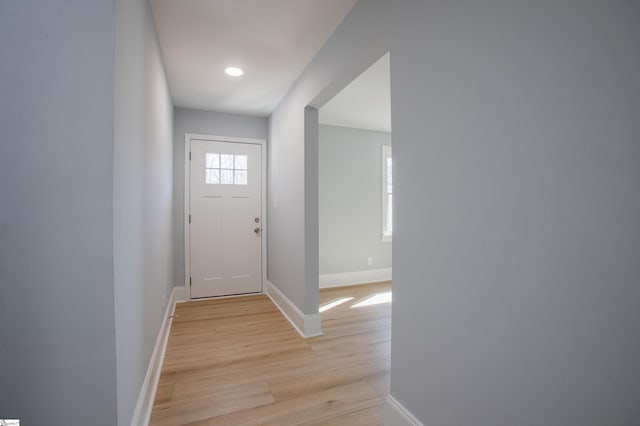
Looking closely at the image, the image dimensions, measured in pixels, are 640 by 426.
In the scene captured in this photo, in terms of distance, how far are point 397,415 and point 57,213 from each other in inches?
68.3

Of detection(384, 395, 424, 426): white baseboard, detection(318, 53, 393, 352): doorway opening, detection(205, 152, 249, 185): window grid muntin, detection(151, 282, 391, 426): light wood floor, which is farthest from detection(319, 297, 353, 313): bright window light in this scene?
detection(205, 152, 249, 185): window grid muntin

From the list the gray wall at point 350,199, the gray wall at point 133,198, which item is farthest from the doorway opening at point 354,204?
the gray wall at point 133,198

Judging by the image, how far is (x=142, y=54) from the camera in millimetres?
1549

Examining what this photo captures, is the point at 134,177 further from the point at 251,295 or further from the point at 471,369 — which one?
the point at 251,295

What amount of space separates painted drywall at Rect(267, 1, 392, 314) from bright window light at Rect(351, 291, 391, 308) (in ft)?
3.28

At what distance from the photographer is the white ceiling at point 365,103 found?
9.26 ft

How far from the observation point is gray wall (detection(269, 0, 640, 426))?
0.68m

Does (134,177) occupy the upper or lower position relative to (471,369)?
upper

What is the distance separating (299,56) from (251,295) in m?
3.07

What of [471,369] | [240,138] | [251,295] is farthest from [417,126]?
[251,295]

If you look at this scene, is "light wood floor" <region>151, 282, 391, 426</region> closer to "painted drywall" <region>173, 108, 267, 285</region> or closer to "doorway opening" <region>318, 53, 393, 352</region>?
"painted drywall" <region>173, 108, 267, 285</region>

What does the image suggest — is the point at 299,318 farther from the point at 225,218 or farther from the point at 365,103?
the point at 365,103

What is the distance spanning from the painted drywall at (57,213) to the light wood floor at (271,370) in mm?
822

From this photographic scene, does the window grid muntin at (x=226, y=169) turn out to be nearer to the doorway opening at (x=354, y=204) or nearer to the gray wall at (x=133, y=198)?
the doorway opening at (x=354, y=204)
